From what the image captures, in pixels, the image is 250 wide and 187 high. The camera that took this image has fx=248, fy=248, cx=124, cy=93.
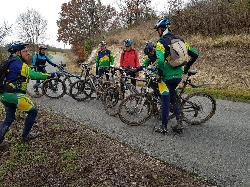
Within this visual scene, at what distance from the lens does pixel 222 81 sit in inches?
490

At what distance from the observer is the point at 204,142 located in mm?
5156

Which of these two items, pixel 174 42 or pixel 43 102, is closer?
pixel 174 42

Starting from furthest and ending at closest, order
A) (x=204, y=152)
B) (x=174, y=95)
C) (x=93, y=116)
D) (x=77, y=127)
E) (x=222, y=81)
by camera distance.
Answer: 1. (x=222, y=81)
2. (x=93, y=116)
3. (x=77, y=127)
4. (x=174, y=95)
5. (x=204, y=152)

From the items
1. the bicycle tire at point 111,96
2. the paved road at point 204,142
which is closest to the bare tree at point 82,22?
the bicycle tire at point 111,96

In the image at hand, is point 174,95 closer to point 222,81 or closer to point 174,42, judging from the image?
point 174,42

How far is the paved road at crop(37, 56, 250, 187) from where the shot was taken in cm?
407

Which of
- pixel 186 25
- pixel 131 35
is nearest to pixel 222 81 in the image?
pixel 186 25

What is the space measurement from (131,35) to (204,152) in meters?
18.9

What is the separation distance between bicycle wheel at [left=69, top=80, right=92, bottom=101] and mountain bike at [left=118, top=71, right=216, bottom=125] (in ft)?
10.3

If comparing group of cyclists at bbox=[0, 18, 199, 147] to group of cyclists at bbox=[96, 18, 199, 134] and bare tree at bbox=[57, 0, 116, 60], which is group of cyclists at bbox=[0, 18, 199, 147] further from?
bare tree at bbox=[57, 0, 116, 60]

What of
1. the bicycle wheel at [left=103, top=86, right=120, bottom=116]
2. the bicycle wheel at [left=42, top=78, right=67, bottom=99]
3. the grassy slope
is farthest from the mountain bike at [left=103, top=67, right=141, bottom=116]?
the grassy slope

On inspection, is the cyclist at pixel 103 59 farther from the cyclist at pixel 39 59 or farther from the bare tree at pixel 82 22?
the bare tree at pixel 82 22

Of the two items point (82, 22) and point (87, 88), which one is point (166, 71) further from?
point (82, 22)

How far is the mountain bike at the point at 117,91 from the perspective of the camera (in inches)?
291
